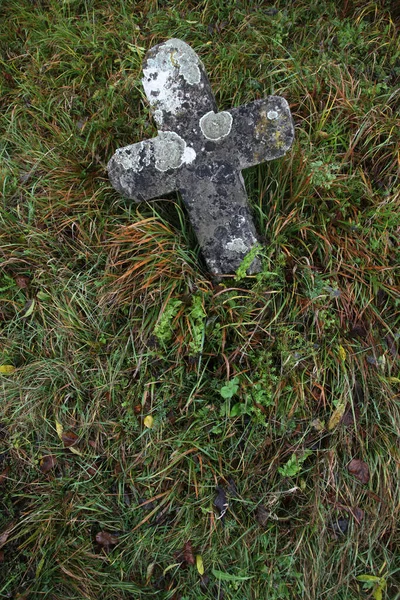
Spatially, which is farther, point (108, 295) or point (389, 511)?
point (108, 295)

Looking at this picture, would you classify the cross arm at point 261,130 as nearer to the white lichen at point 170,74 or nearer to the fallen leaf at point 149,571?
the white lichen at point 170,74

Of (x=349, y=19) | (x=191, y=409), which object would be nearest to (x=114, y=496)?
(x=191, y=409)

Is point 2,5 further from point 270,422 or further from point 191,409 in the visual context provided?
point 270,422

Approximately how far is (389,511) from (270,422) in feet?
2.65

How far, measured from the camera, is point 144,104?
2.89 meters

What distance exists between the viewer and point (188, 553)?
95.3 inches

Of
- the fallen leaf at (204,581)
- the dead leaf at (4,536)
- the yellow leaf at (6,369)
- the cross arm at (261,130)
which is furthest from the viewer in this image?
the yellow leaf at (6,369)

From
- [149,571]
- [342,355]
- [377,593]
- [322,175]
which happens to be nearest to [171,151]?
[322,175]

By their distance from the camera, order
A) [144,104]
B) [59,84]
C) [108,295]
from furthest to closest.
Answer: [59,84] < [144,104] < [108,295]

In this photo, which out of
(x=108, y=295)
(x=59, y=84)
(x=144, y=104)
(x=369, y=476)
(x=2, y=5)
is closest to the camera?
(x=369, y=476)

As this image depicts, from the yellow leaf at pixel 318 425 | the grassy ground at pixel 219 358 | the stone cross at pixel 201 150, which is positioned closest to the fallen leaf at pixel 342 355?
the grassy ground at pixel 219 358

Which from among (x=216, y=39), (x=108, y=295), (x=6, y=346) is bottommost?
(x=6, y=346)

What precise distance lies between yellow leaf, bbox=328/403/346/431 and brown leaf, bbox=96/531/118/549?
1380 mm

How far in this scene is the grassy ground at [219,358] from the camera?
2.42 meters
